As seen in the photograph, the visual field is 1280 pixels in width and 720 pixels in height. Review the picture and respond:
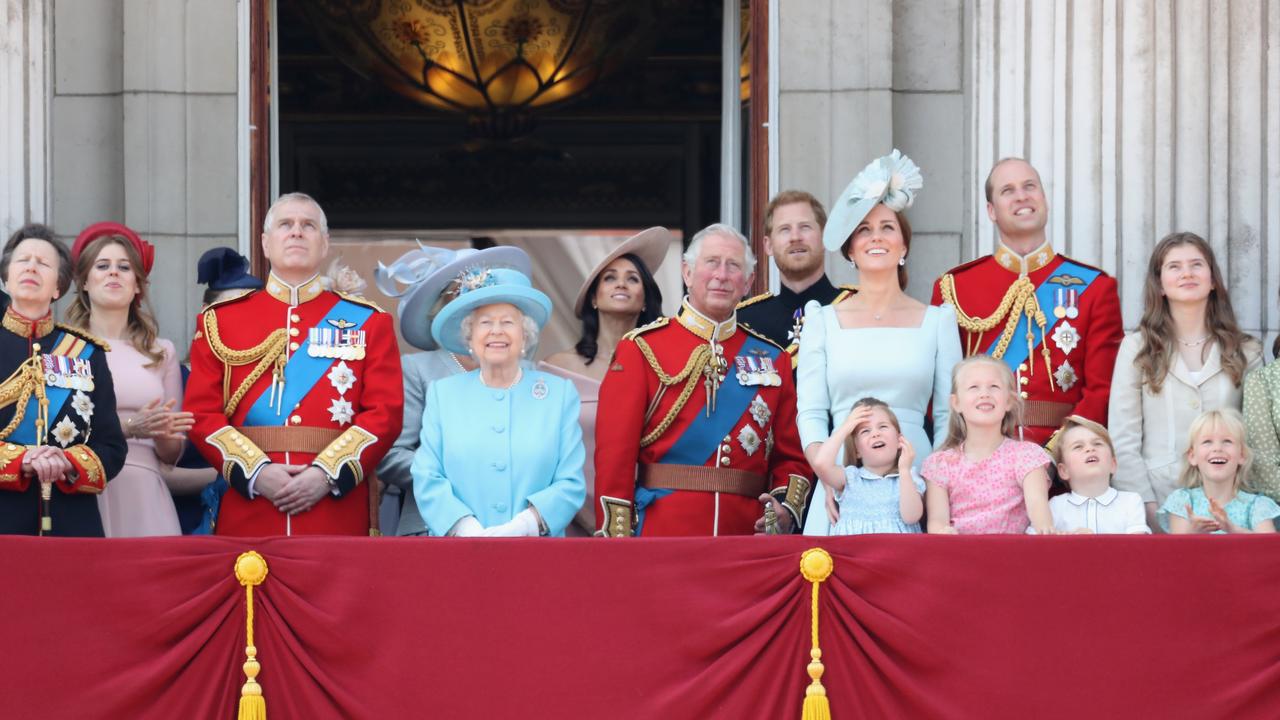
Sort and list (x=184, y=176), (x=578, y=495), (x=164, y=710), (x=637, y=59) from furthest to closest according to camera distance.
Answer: (x=637, y=59)
(x=184, y=176)
(x=578, y=495)
(x=164, y=710)

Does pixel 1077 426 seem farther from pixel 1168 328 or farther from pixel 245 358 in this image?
pixel 245 358

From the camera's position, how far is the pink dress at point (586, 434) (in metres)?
7.07

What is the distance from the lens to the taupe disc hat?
7359mm

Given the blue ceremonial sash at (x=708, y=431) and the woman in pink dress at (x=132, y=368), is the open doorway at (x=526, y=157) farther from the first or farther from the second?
the blue ceremonial sash at (x=708, y=431)

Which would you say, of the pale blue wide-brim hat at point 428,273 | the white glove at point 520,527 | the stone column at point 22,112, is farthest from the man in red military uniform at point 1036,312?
the stone column at point 22,112

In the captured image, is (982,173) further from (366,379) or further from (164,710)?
(164,710)

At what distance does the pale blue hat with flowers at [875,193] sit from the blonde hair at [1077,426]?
33.0 inches

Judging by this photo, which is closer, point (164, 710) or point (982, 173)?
point (164, 710)

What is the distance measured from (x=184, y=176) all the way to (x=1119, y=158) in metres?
3.60

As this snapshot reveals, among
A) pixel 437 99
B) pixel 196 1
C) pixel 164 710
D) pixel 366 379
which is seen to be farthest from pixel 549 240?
pixel 164 710

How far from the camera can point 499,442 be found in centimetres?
641

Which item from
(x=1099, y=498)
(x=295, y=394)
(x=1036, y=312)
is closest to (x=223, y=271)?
(x=295, y=394)

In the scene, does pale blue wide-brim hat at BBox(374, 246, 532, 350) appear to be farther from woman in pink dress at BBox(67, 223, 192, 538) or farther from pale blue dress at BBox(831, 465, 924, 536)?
pale blue dress at BBox(831, 465, 924, 536)

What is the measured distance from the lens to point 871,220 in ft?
21.4
